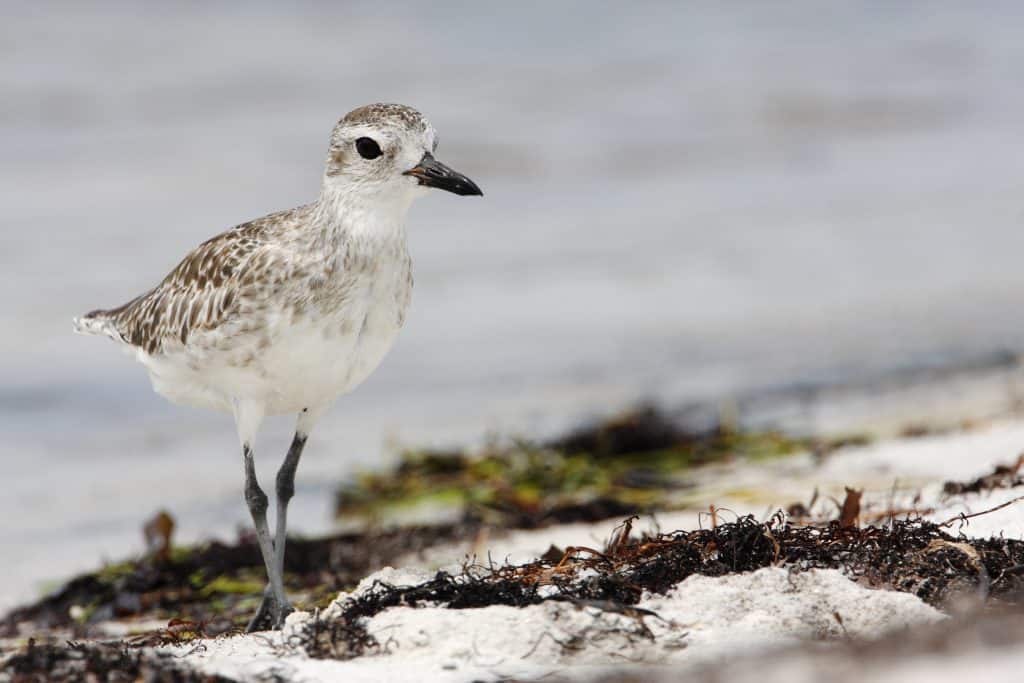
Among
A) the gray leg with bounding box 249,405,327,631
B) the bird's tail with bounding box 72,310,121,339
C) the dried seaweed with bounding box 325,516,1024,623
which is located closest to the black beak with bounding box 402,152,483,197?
the gray leg with bounding box 249,405,327,631

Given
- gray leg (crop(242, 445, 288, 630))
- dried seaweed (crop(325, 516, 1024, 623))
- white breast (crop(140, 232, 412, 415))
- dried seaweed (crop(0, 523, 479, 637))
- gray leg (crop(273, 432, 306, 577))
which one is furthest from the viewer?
dried seaweed (crop(0, 523, 479, 637))

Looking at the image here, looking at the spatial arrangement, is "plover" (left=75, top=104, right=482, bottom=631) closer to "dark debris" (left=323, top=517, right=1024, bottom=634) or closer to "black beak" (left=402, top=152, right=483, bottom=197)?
"black beak" (left=402, top=152, right=483, bottom=197)

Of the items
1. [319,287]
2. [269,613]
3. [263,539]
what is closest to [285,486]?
[263,539]

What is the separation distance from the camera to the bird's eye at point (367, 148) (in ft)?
17.9

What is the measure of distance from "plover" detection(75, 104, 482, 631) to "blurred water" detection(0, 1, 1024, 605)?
2.20m

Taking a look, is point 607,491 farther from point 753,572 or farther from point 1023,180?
point 1023,180

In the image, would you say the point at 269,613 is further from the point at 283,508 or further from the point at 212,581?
the point at 212,581

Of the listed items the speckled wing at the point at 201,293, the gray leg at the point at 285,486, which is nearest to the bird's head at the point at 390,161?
the speckled wing at the point at 201,293

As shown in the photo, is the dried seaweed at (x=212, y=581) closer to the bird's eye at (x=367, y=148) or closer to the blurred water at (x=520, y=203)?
the blurred water at (x=520, y=203)

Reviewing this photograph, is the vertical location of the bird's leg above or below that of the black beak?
below

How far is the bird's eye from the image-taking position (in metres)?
5.45

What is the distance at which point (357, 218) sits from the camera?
5.41 m

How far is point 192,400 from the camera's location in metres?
5.99

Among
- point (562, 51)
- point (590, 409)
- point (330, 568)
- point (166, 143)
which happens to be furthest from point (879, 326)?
point (562, 51)
